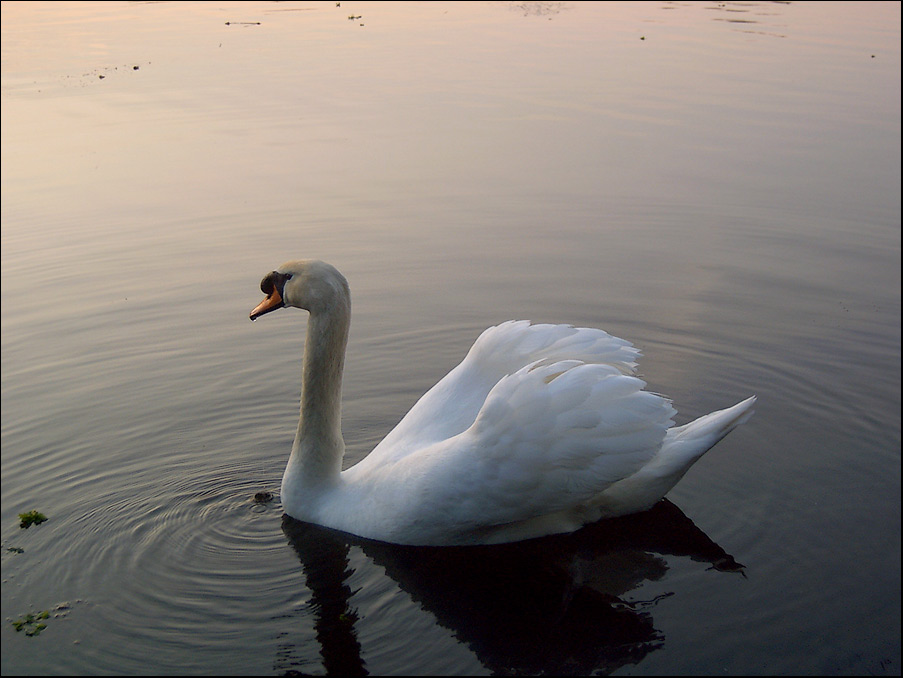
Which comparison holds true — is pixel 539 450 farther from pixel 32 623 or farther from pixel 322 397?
pixel 32 623

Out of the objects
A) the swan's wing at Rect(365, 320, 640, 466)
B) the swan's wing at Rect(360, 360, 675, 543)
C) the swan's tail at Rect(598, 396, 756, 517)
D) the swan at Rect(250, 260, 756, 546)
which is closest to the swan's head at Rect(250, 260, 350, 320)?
the swan at Rect(250, 260, 756, 546)

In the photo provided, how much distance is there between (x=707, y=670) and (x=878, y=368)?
439 cm

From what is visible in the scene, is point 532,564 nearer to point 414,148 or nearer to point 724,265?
point 724,265

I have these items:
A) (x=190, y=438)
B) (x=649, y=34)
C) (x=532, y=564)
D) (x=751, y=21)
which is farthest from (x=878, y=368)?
(x=751, y=21)

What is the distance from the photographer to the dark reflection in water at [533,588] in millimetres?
5414

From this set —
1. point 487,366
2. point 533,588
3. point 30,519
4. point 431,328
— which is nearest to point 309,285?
point 487,366

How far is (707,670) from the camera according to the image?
5.20 m

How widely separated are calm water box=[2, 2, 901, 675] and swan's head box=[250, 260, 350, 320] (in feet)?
4.96

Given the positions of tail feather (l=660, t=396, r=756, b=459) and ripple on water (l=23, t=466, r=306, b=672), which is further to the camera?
tail feather (l=660, t=396, r=756, b=459)

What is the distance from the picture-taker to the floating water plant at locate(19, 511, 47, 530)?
22.5 ft

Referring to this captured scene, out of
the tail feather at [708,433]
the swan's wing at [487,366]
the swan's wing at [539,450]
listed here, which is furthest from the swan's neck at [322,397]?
the tail feather at [708,433]

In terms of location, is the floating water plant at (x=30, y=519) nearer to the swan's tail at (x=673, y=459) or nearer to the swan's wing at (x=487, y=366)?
the swan's wing at (x=487, y=366)

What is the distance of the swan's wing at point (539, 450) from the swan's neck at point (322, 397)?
83 centimetres

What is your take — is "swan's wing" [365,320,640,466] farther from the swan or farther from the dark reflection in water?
the dark reflection in water
